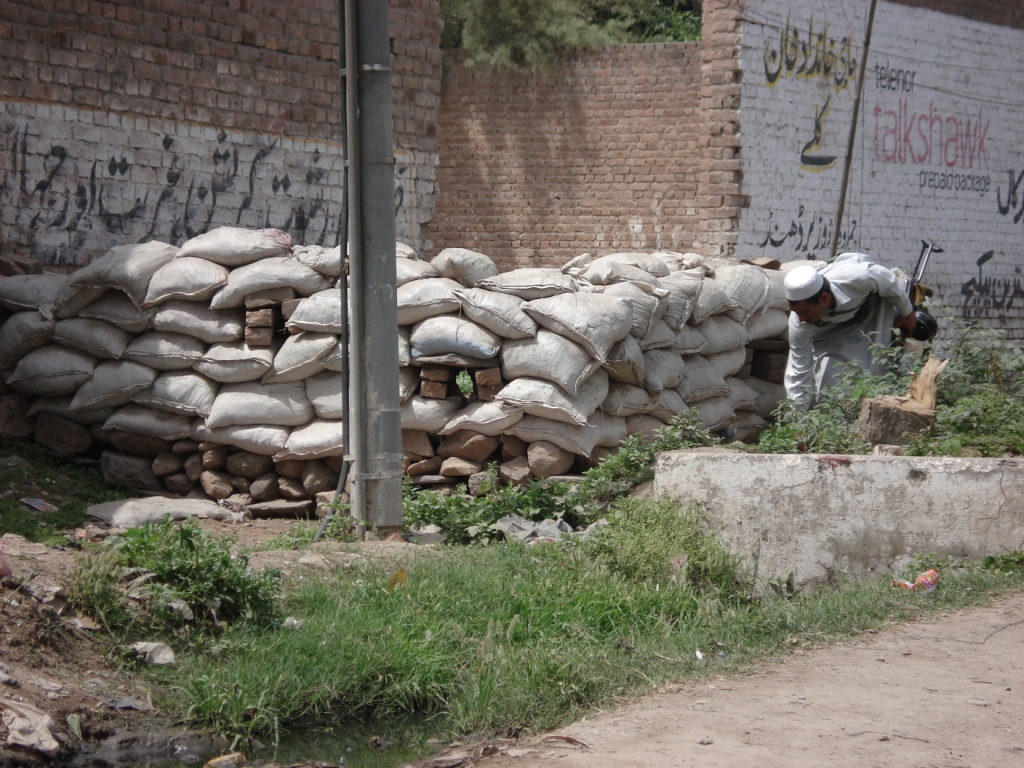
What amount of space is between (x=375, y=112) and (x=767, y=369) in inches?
144

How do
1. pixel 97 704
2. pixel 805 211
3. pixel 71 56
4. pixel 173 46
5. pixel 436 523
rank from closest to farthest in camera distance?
1. pixel 97 704
2. pixel 436 523
3. pixel 71 56
4. pixel 173 46
5. pixel 805 211

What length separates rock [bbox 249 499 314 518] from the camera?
22.4 ft

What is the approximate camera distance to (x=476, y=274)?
691 cm

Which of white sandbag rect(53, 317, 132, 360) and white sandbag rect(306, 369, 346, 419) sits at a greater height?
white sandbag rect(53, 317, 132, 360)

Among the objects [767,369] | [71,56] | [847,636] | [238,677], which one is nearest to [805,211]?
[767,369]

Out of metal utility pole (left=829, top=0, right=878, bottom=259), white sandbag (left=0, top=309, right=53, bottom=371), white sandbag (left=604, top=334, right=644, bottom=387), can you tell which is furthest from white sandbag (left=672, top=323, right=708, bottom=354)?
metal utility pole (left=829, top=0, right=878, bottom=259)

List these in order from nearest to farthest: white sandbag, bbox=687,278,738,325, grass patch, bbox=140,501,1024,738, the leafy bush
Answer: grass patch, bbox=140,501,1024,738 < the leafy bush < white sandbag, bbox=687,278,738,325

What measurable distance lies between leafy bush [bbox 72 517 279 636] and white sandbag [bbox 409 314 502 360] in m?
2.60

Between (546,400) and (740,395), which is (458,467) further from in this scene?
(740,395)

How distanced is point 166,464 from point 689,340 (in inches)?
127

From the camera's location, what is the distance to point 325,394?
671cm

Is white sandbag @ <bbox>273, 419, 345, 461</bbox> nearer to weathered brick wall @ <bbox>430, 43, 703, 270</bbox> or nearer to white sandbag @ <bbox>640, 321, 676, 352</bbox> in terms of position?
white sandbag @ <bbox>640, 321, 676, 352</bbox>

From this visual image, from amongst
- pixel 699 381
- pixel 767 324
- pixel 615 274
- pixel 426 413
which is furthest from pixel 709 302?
pixel 426 413

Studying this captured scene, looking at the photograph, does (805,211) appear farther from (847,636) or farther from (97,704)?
(97,704)
